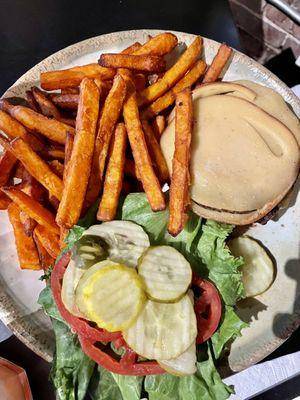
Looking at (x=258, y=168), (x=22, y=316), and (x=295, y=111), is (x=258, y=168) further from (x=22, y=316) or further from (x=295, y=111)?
(x=22, y=316)

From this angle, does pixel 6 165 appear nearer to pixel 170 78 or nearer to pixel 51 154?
pixel 51 154

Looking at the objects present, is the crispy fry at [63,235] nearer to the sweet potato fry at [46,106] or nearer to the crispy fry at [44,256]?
the crispy fry at [44,256]

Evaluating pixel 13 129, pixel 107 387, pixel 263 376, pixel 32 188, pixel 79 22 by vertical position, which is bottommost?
pixel 263 376

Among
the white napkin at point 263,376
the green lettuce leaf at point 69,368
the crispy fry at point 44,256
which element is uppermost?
the crispy fry at point 44,256

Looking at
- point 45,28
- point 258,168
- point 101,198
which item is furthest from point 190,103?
point 45,28

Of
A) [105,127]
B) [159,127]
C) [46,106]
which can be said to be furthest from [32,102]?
[159,127]

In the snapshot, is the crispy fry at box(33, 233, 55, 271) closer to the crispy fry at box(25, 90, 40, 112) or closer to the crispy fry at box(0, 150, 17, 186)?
the crispy fry at box(0, 150, 17, 186)

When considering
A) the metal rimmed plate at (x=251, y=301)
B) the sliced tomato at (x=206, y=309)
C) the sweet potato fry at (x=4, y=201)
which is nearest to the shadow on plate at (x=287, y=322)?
the metal rimmed plate at (x=251, y=301)
